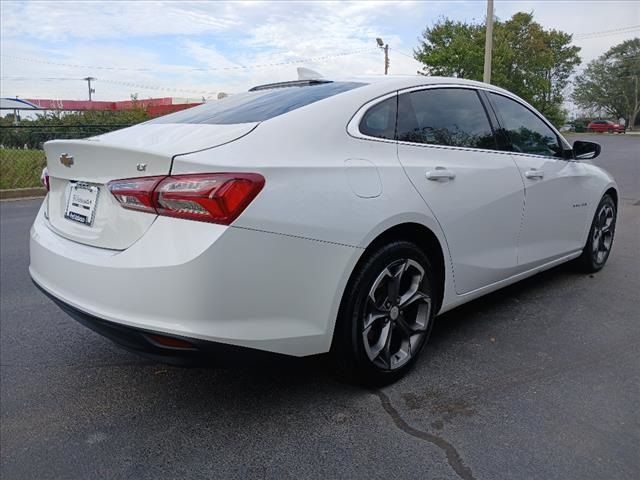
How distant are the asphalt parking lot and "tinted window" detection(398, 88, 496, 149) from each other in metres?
1.24

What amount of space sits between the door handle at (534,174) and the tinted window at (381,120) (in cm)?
124

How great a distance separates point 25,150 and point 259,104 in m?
11.8

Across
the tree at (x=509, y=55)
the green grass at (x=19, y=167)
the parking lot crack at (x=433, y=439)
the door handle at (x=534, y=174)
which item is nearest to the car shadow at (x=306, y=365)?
the parking lot crack at (x=433, y=439)

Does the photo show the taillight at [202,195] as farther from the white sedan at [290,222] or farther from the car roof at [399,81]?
the car roof at [399,81]

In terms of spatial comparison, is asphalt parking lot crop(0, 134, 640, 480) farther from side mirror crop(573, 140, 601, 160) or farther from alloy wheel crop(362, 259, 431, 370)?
side mirror crop(573, 140, 601, 160)

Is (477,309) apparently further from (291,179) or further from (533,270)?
(291,179)

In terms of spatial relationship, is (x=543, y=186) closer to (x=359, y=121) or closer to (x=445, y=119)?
(x=445, y=119)

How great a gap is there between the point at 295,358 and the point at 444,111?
1.74 m

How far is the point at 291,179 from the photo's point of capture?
227 centimetres

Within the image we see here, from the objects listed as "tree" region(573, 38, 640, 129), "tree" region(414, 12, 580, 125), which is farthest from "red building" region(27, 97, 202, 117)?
"tree" region(573, 38, 640, 129)

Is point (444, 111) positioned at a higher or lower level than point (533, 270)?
higher

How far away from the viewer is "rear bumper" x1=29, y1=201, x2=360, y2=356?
2.09m

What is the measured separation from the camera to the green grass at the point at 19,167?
40.4 feet

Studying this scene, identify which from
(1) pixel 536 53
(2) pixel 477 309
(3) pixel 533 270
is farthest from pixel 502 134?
(1) pixel 536 53
